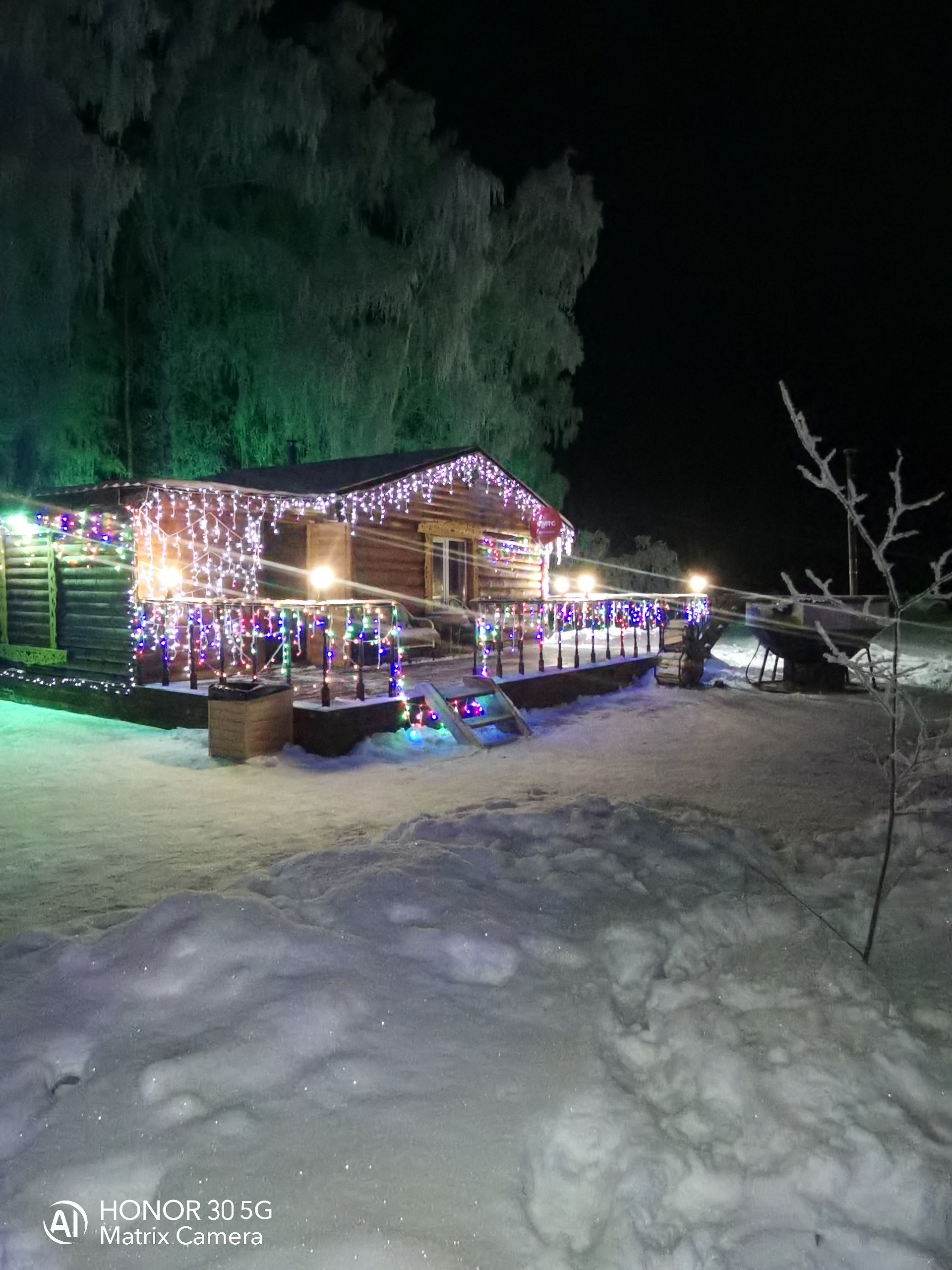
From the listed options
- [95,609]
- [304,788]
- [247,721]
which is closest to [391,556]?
[95,609]

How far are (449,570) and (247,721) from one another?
907 cm

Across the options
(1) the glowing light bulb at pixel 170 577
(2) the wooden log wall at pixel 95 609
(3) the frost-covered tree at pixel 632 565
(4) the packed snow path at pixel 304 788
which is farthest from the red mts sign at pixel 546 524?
(2) the wooden log wall at pixel 95 609

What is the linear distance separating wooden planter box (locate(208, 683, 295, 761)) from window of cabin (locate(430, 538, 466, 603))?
7707mm

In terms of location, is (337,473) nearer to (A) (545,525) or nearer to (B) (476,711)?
(A) (545,525)

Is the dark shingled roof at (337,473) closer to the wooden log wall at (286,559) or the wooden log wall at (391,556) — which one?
the wooden log wall at (286,559)

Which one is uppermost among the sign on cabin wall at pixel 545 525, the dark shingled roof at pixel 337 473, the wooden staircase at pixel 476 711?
the dark shingled roof at pixel 337 473

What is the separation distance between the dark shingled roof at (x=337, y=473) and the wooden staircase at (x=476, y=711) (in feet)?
15.4

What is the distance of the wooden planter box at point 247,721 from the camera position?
8.13 metres

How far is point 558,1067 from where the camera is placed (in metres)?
2.95

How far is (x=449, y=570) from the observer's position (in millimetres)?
16781

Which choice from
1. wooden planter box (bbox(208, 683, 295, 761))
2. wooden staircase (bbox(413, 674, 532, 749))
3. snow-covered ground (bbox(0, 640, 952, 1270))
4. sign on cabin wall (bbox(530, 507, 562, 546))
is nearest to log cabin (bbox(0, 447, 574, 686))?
sign on cabin wall (bbox(530, 507, 562, 546))

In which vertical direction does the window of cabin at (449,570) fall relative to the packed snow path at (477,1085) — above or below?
above

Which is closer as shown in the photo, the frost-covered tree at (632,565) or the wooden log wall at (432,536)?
the wooden log wall at (432,536)

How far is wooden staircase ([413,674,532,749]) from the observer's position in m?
9.09
